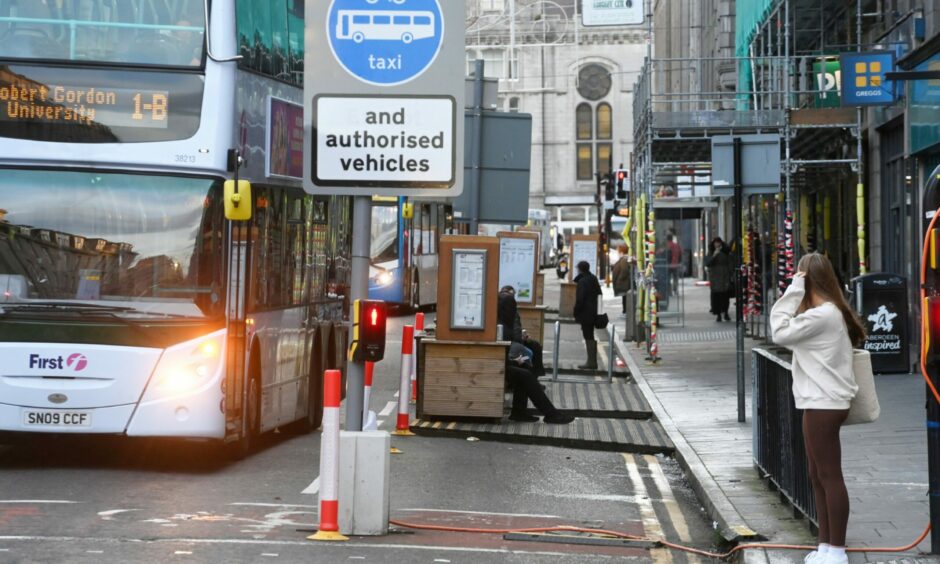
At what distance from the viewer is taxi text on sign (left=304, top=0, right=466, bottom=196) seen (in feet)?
31.6

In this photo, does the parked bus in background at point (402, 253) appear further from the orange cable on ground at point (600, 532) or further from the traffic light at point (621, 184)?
the orange cable on ground at point (600, 532)

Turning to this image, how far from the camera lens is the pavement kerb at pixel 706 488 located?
9.28 m

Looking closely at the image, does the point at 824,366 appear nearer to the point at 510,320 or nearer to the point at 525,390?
the point at 525,390

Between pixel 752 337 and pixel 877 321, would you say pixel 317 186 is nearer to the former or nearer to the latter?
pixel 877 321

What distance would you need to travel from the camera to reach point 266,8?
13273 millimetres

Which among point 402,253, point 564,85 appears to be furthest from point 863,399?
point 564,85

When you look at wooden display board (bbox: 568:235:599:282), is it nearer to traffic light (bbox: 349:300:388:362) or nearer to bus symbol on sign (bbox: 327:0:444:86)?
bus symbol on sign (bbox: 327:0:444:86)

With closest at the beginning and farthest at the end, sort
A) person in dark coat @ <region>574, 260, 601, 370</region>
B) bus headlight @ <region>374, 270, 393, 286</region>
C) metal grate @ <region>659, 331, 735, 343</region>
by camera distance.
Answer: person in dark coat @ <region>574, 260, 601, 370</region>
metal grate @ <region>659, 331, 735, 343</region>
bus headlight @ <region>374, 270, 393, 286</region>

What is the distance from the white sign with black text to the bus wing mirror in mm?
1984

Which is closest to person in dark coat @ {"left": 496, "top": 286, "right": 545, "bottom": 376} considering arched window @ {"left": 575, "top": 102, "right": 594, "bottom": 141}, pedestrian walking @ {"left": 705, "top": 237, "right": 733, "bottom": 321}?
pedestrian walking @ {"left": 705, "top": 237, "right": 733, "bottom": 321}

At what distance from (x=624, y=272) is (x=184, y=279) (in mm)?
23520

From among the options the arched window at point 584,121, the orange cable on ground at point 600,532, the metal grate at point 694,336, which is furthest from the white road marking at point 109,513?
the arched window at point 584,121

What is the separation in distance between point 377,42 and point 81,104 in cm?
327

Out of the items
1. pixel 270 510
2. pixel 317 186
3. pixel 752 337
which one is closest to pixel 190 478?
pixel 270 510
